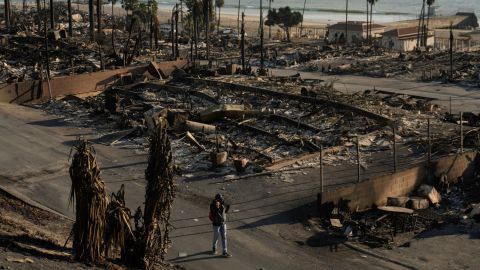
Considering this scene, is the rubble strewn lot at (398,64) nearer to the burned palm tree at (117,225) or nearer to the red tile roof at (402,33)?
the red tile roof at (402,33)

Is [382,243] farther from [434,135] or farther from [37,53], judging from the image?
[37,53]

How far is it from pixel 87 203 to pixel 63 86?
79.8 ft

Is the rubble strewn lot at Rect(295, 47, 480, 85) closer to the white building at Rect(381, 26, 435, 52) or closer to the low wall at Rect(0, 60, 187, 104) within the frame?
the white building at Rect(381, 26, 435, 52)

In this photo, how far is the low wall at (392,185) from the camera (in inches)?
687

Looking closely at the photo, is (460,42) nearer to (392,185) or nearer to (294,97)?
(294,97)

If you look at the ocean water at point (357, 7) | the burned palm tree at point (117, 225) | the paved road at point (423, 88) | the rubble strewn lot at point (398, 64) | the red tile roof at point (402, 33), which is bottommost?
the burned palm tree at point (117, 225)

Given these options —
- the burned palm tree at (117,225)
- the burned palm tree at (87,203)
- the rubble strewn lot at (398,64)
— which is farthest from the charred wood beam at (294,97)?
the burned palm tree at (87,203)

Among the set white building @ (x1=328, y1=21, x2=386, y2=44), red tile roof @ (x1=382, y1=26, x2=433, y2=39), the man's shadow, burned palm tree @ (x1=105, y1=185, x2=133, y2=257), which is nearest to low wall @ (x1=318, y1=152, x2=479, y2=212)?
the man's shadow

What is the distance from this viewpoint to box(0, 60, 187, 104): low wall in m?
33.2

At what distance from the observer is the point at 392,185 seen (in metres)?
18.7

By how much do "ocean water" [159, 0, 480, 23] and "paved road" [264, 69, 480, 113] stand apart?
95358 millimetres

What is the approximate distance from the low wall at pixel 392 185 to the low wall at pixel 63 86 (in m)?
21.3

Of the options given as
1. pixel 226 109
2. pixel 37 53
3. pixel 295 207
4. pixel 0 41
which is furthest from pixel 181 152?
pixel 0 41

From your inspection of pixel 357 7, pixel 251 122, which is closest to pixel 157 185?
pixel 251 122
